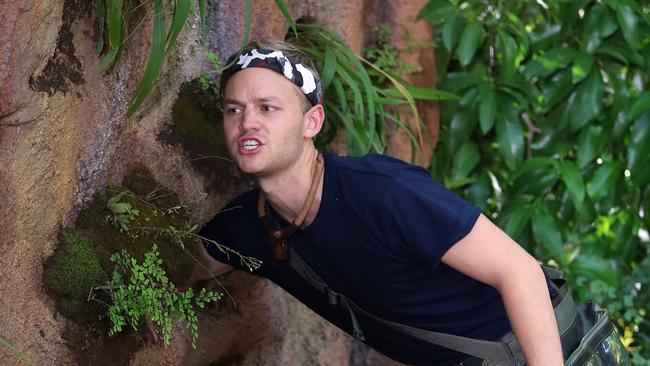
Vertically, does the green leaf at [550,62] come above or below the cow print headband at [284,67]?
below

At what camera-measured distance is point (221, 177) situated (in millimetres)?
Answer: 3072

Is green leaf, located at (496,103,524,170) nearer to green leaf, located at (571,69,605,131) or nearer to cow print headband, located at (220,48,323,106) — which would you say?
green leaf, located at (571,69,605,131)

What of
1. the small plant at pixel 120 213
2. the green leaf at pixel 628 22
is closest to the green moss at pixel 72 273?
the small plant at pixel 120 213

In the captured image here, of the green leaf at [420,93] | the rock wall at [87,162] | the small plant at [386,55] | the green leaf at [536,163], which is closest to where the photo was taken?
the rock wall at [87,162]

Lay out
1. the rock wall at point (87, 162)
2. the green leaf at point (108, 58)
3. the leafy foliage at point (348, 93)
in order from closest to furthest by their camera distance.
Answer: the rock wall at point (87, 162)
the green leaf at point (108, 58)
the leafy foliage at point (348, 93)

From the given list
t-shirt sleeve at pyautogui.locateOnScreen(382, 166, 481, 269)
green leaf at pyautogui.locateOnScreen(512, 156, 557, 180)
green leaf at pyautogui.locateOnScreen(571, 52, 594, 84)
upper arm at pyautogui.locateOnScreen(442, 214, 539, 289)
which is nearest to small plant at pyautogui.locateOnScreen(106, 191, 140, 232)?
t-shirt sleeve at pyautogui.locateOnScreen(382, 166, 481, 269)

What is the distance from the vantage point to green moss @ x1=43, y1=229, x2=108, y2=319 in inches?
99.0

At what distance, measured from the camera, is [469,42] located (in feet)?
13.0

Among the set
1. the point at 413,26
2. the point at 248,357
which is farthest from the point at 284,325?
the point at 413,26

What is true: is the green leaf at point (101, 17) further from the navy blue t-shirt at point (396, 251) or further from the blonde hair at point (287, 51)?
the navy blue t-shirt at point (396, 251)

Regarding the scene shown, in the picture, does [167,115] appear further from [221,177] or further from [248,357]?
[248,357]

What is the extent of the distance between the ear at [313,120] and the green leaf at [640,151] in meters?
1.80

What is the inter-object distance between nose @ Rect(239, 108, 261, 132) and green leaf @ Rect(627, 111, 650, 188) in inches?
78.1

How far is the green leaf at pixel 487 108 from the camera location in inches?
156
